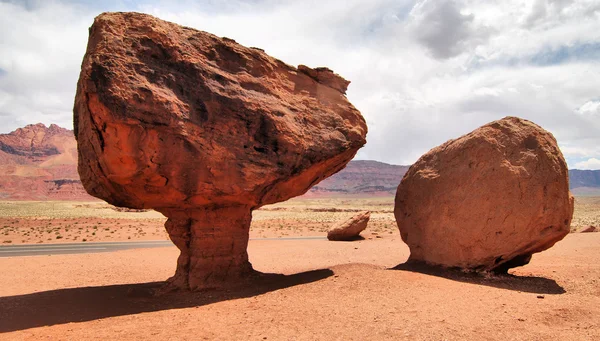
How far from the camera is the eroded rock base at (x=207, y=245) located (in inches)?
384

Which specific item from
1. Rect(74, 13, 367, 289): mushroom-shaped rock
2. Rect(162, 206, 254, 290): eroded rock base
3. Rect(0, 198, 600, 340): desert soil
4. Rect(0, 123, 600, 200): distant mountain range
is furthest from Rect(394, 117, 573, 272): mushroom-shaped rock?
Rect(0, 123, 600, 200): distant mountain range

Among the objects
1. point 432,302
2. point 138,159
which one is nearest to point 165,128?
point 138,159

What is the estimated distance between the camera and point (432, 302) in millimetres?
7715

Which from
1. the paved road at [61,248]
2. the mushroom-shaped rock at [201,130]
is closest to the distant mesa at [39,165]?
the paved road at [61,248]

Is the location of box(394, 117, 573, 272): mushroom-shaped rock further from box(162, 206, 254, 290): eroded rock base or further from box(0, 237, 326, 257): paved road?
box(0, 237, 326, 257): paved road

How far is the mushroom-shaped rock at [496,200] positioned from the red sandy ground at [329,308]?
64cm

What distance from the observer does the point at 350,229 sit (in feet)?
75.0

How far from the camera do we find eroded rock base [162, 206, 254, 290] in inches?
384

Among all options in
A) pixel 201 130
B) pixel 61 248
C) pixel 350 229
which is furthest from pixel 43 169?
pixel 201 130

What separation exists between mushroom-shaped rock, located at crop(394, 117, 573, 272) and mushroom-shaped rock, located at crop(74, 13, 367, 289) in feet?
8.39

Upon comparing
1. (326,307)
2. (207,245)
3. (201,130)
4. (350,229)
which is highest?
(201,130)

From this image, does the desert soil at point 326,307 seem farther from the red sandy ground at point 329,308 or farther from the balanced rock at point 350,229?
the balanced rock at point 350,229

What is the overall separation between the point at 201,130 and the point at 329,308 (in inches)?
167

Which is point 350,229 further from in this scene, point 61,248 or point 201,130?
point 201,130
